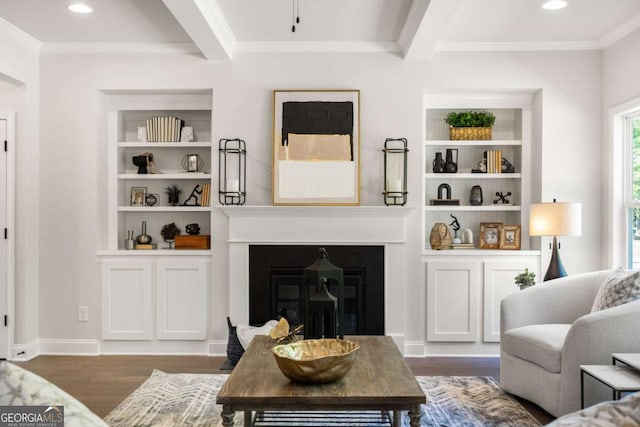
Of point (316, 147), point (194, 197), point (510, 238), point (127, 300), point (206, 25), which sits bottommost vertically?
point (127, 300)

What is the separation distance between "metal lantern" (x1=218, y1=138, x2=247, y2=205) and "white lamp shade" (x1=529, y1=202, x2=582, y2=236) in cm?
238

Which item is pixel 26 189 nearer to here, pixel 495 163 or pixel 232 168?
pixel 232 168

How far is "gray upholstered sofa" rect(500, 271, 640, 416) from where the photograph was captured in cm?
279

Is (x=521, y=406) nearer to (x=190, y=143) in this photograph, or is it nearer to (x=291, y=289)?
(x=291, y=289)

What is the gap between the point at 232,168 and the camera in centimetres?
448

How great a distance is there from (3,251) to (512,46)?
4581mm

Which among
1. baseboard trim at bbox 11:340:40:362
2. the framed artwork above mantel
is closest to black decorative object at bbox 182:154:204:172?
the framed artwork above mantel

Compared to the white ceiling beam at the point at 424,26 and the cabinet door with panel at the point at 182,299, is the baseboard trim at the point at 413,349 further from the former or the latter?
the white ceiling beam at the point at 424,26

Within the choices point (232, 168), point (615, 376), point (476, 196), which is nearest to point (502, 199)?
point (476, 196)

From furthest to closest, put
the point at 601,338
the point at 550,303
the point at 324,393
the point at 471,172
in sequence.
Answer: the point at 471,172
the point at 550,303
the point at 601,338
the point at 324,393

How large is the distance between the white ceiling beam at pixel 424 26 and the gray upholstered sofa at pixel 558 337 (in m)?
1.89

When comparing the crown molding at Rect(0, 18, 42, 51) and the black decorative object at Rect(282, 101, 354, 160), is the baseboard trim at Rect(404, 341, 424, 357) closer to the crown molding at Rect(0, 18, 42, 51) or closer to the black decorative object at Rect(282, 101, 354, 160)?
the black decorative object at Rect(282, 101, 354, 160)

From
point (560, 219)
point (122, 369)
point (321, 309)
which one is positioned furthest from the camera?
point (122, 369)

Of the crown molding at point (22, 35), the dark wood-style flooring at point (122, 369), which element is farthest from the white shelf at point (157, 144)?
the dark wood-style flooring at point (122, 369)
